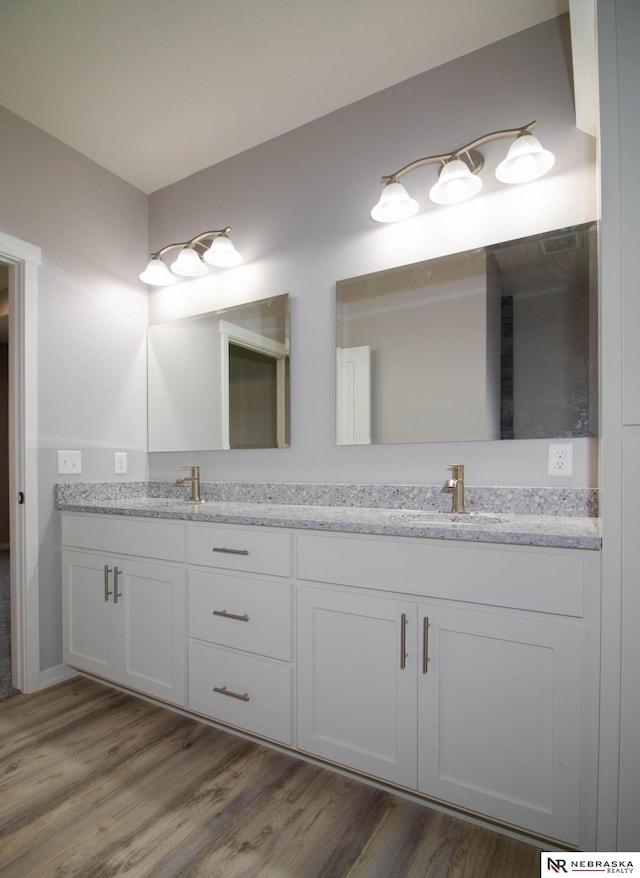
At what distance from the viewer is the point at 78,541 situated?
2.14m

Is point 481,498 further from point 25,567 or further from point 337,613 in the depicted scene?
point 25,567

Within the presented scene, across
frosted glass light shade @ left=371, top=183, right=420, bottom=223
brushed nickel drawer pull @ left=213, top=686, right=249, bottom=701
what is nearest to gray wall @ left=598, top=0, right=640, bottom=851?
frosted glass light shade @ left=371, top=183, right=420, bottom=223

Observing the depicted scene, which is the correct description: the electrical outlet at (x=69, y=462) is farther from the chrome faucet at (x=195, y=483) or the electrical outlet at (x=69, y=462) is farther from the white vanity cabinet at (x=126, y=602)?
the chrome faucet at (x=195, y=483)

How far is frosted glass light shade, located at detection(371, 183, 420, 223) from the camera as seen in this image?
1817mm

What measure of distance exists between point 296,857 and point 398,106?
250cm

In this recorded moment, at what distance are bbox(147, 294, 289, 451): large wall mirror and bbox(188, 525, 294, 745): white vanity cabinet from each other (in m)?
0.65

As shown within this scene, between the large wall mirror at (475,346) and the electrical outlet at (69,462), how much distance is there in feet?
4.10

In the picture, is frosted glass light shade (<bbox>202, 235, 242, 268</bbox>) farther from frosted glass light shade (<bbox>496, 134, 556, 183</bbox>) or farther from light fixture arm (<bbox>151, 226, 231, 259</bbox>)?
frosted glass light shade (<bbox>496, 134, 556, 183</bbox>)

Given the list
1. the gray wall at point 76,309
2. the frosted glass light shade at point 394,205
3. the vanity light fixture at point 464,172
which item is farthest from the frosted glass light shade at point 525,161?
the gray wall at point 76,309

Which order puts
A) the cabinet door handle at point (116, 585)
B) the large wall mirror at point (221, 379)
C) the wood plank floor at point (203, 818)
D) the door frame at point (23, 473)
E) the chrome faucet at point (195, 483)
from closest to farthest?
the wood plank floor at point (203, 818) → the cabinet door handle at point (116, 585) → the door frame at point (23, 473) → the large wall mirror at point (221, 379) → the chrome faucet at point (195, 483)

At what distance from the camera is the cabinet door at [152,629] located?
180 cm

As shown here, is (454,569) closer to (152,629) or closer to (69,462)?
(152,629)

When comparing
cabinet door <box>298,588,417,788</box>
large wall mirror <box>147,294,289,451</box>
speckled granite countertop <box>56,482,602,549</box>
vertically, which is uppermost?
large wall mirror <box>147,294,289,451</box>

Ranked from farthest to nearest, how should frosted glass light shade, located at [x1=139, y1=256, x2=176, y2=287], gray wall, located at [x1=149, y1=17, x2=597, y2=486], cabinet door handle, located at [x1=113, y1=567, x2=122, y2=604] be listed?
frosted glass light shade, located at [x1=139, y1=256, x2=176, y2=287]
cabinet door handle, located at [x1=113, y1=567, x2=122, y2=604]
gray wall, located at [x1=149, y1=17, x2=597, y2=486]
